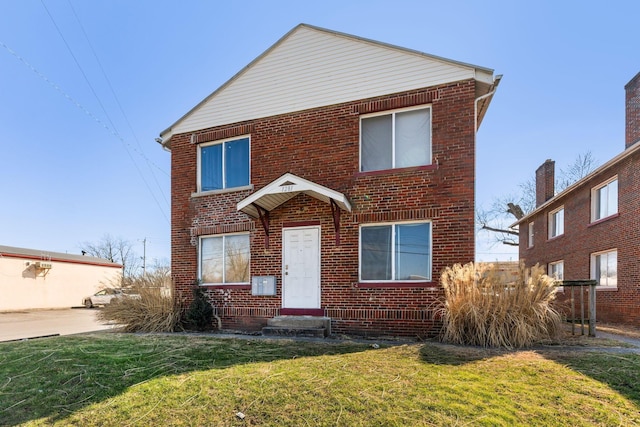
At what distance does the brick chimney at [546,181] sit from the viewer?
18516mm

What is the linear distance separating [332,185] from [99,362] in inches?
234

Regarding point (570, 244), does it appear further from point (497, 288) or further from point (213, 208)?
point (213, 208)

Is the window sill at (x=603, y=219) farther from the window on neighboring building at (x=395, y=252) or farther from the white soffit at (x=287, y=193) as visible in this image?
the white soffit at (x=287, y=193)

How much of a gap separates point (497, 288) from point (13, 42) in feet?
53.9

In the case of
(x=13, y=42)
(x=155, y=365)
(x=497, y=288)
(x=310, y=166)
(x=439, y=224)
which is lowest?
(x=155, y=365)

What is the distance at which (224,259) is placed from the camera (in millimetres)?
9570

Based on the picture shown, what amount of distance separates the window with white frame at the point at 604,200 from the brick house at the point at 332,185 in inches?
282

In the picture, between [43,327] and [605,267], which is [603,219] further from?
[43,327]

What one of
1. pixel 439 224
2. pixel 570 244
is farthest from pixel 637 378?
pixel 570 244

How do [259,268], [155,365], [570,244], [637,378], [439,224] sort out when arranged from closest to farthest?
[637,378]
[155,365]
[439,224]
[259,268]
[570,244]

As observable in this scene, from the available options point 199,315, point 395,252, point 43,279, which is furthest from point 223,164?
point 43,279

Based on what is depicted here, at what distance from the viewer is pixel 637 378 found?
4301 millimetres

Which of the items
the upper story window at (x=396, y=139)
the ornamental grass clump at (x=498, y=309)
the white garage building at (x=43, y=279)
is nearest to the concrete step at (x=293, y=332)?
the ornamental grass clump at (x=498, y=309)

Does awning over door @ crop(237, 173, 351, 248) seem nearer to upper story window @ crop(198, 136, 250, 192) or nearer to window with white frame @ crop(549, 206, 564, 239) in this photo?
upper story window @ crop(198, 136, 250, 192)
